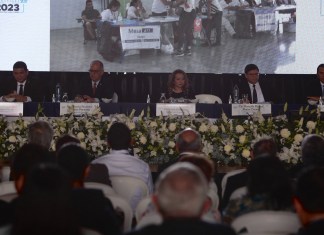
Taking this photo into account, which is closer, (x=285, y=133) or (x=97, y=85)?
(x=285, y=133)

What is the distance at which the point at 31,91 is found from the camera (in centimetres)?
884

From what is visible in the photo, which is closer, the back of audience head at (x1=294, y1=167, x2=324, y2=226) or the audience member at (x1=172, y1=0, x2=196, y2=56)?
the back of audience head at (x1=294, y1=167, x2=324, y2=226)

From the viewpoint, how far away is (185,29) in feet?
34.3

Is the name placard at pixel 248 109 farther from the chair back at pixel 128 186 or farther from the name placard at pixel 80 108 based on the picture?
the chair back at pixel 128 186

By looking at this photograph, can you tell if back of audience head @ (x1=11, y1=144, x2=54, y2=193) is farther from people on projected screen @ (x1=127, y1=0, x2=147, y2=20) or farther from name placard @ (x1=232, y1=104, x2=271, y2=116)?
people on projected screen @ (x1=127, y1=0, x2=147, y2=20)

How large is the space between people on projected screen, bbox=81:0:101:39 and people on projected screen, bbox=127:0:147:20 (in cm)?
44

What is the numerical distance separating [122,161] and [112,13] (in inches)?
208

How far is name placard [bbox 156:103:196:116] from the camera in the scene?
701cm

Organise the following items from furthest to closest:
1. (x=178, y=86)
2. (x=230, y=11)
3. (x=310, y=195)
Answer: (x=230, y=11) < (x=178, y=86) < (x=310, y=195)

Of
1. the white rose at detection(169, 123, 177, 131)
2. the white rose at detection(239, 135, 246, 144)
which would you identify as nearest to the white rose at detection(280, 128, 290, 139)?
the white rose at detection(239, 135, 246, 144)

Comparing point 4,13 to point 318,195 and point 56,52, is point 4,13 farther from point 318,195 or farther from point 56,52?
point 318,195

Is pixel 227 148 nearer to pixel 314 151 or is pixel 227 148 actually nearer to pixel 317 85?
pixel 314 151

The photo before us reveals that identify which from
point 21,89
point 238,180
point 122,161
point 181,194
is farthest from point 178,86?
point 181,194

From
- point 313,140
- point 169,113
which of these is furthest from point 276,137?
point 313,140
